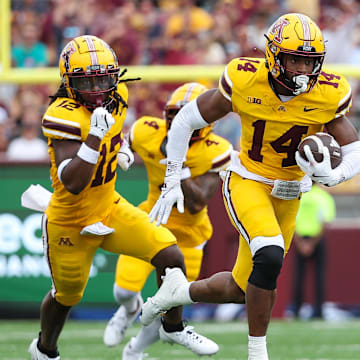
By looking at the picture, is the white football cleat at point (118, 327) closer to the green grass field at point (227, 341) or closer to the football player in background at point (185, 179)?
the football player in background at point (185, 179)

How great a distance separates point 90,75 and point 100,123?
0.38 meters

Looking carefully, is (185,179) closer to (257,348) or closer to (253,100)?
(253,100)

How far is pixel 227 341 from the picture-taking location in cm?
663

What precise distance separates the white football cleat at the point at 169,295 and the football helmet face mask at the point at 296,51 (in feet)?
3.90

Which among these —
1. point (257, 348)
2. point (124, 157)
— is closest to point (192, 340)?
point (257, 348)

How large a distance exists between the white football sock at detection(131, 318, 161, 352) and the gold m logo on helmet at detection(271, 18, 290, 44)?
6.49 ft

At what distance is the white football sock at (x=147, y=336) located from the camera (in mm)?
5395

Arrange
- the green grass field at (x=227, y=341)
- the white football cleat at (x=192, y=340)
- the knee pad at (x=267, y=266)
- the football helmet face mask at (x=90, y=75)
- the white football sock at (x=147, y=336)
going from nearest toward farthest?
the knee pad at (x=267, y=266)
the football helmet face mask at (x=90, y=75)
the white football cleat at (x=192, y=340)
the white football sock at (x=147, y=336)
the green grass field at (x=227, y=341)

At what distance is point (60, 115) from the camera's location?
4586mm

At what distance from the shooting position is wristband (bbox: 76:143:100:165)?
4.41m

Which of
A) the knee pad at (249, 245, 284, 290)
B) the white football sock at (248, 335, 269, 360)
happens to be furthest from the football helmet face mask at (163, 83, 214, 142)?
the white football sock at (248, 335, 269, 360)

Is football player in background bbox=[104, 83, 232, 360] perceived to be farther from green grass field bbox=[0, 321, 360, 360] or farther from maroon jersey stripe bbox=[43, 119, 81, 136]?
maroon jersey stripe bbox=[43, 119, 81, 136]

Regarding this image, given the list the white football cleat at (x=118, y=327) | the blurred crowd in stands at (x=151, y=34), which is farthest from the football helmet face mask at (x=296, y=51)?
the blurred crowd in stands at (x=151, y=34)

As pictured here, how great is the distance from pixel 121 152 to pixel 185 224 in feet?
2.60
